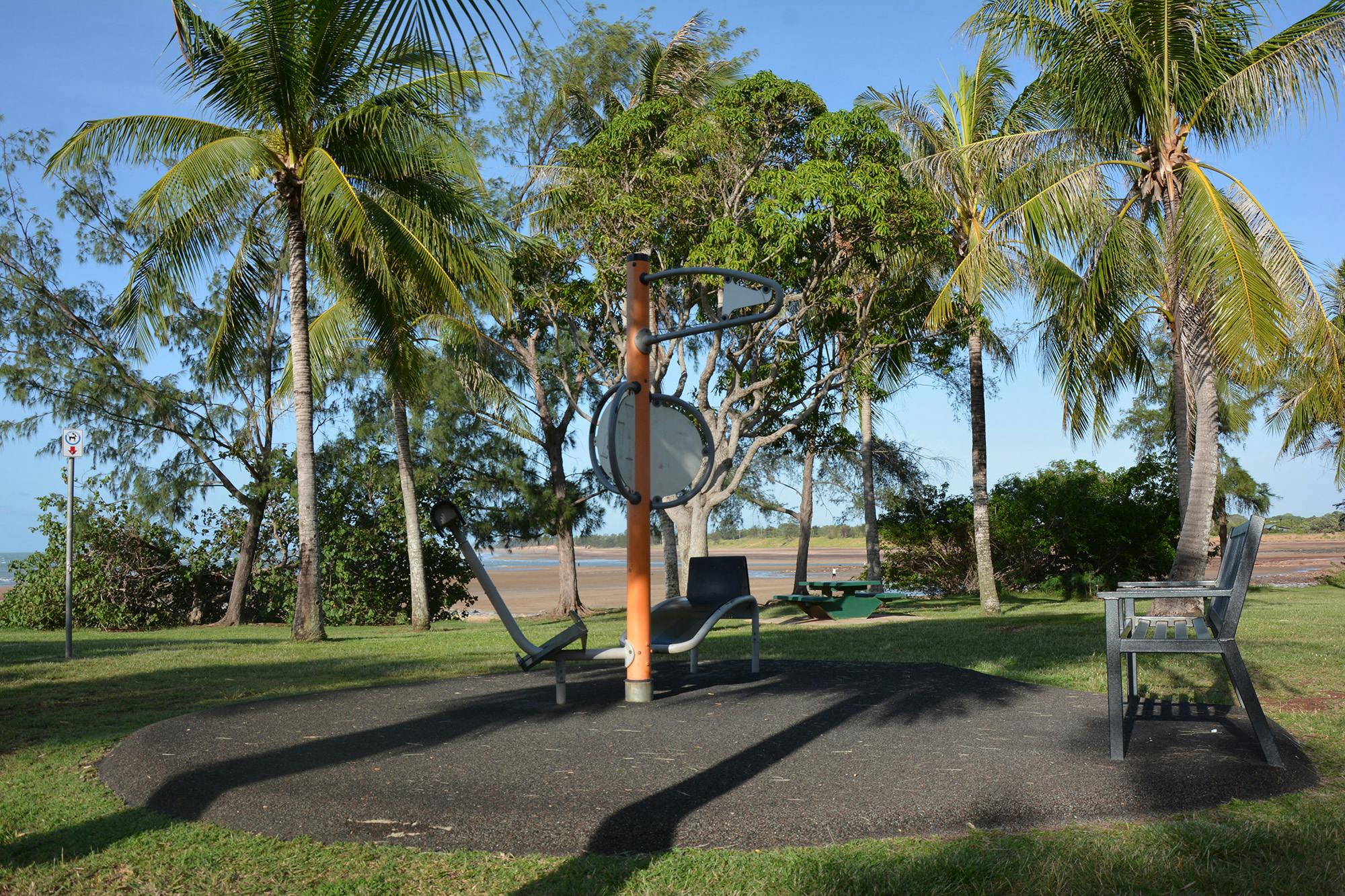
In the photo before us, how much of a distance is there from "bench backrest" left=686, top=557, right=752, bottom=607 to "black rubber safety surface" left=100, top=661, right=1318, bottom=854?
4.52ft

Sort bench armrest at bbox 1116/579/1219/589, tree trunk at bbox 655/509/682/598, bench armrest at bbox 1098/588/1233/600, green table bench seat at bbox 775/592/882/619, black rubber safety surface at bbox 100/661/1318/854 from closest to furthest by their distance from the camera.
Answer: black rubber safety surface at bbox 100/661/1318/854
bench armrest at bbox 1098/588/1233/600
bench armrest at bbox 1116/579/1219/589
green table bench seat at bbox 775/592/882/619
tree trunk at bbox 655/509/682/598

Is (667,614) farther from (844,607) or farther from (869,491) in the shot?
(869,491)

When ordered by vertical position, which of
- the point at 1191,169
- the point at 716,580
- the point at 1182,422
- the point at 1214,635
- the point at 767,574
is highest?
the point at 1191,169

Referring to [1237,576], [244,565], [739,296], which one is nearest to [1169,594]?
[1237,576]

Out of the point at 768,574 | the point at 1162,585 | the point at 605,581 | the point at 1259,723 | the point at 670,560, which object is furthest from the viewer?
the point at 768,574

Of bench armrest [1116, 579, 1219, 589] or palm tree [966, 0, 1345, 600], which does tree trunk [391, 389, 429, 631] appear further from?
bench armrest [1116, 579, 1219, 589]

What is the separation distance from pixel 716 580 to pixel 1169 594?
397 centimetres

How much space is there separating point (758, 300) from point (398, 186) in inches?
394

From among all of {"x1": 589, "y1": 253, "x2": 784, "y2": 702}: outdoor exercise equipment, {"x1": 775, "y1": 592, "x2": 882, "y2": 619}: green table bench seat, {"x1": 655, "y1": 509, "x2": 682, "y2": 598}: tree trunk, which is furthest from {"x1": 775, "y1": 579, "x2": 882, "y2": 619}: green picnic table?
{"x1": 589, "y1": 253, "x2": 784, "y2": 702}: outdoor exercise equipment

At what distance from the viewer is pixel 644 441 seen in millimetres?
7148

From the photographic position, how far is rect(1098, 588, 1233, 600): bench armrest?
206 inches

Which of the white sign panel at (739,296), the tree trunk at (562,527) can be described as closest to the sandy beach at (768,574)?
the tree trunk at (562,527)

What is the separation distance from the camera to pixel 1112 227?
1389cm

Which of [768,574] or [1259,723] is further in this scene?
[768,574]
